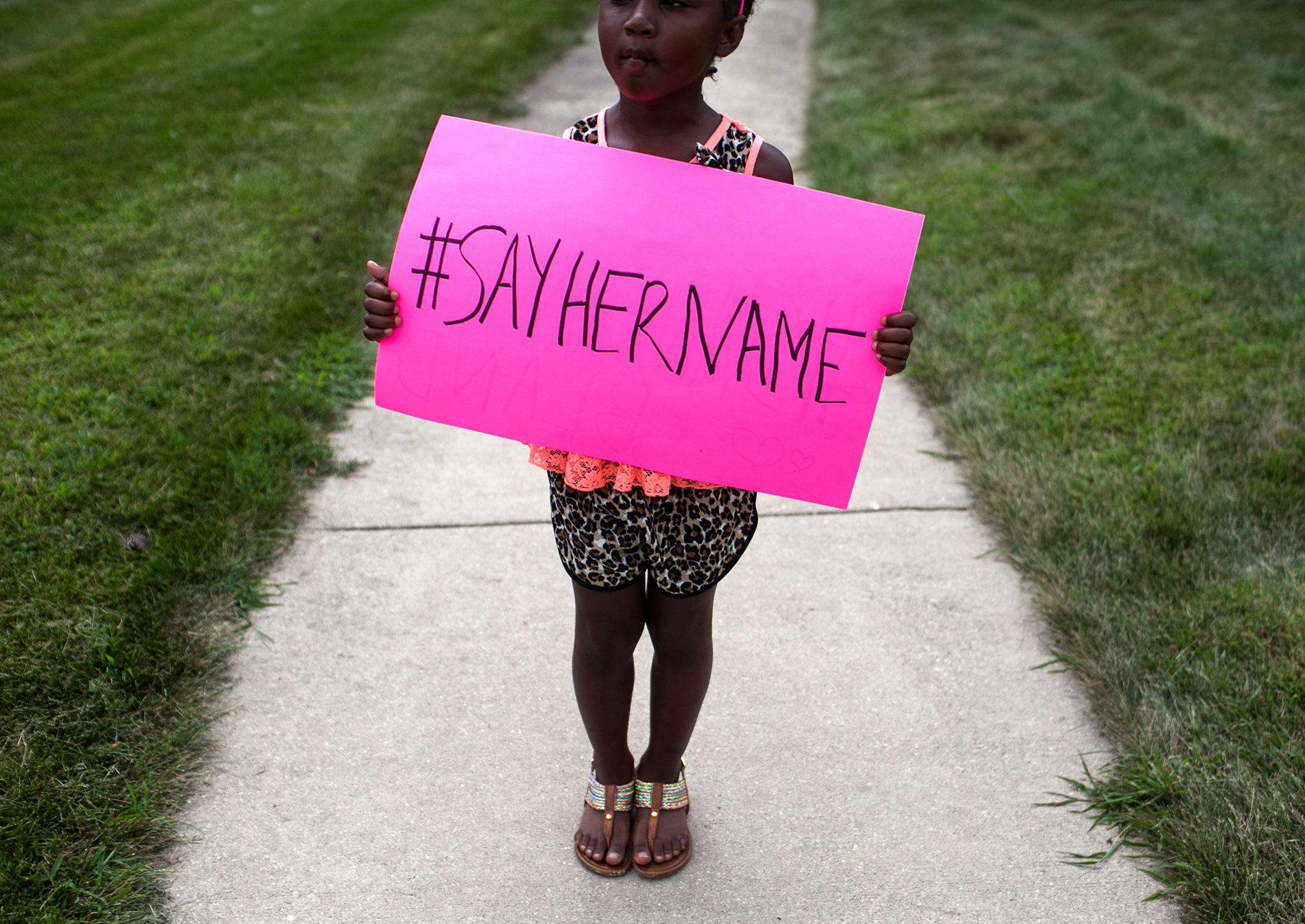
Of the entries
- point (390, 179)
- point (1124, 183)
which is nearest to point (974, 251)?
point (1124, 183)

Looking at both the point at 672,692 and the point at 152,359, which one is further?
the point at 152,359

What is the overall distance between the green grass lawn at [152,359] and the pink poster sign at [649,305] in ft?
3.79

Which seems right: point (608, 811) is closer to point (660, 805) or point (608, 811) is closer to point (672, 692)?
point (660, 805)

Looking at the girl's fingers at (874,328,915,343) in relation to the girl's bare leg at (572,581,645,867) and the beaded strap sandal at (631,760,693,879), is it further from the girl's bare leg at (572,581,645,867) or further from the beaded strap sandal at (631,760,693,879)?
the beaded strap sandal at (631,760,693,879)

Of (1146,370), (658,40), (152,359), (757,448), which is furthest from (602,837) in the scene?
(1146,370)

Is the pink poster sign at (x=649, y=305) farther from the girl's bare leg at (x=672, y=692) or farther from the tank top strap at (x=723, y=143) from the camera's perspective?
the girl's bare leg at (x=672, y=692)

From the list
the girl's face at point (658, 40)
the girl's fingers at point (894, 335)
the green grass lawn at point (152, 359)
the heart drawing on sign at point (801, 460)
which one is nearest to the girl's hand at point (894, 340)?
the girl's fingers at point (894, 335)

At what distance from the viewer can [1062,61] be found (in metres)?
7.80

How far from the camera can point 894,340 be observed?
1691 mm

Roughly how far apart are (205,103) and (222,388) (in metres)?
3.25

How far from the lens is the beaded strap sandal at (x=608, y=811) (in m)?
Result: 2.07

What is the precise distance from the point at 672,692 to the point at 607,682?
0.13 metres

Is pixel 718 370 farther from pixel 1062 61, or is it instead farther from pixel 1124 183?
pixel 1062 61

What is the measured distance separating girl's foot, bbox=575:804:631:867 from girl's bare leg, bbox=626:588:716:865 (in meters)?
0.03
